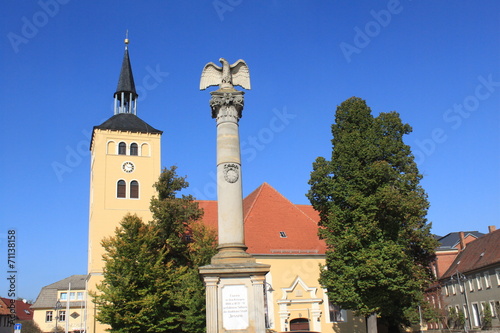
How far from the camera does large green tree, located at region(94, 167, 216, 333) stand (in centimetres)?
2530

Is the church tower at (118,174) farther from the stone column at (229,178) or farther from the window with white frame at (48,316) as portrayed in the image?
the window with white frame at (48,316)

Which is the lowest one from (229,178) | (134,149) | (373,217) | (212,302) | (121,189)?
(212,302)

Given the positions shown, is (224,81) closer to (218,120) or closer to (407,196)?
(218,120)

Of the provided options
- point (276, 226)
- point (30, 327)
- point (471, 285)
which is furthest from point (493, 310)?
point (30, 327)

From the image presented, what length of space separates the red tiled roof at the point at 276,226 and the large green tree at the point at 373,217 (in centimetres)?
738

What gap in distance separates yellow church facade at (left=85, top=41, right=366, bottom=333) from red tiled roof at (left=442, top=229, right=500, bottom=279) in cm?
1405

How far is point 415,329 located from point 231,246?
3135 cm

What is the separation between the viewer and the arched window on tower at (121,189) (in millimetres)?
36688

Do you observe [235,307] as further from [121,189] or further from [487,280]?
[487,280]

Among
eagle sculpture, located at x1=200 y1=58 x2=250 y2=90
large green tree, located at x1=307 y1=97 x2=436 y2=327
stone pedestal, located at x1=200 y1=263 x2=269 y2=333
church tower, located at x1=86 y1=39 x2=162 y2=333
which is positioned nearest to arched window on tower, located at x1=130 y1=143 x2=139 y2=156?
church tower, located at x1=86 y1=39 x2=162 y2=333

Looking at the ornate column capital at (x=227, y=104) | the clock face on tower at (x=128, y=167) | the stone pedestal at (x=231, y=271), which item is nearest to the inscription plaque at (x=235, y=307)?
the stone pedestal at (x=231, y=271)

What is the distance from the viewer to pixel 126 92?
41531mm

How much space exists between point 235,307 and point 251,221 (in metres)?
21.5

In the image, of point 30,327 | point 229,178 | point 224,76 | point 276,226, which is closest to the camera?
point 229,178
